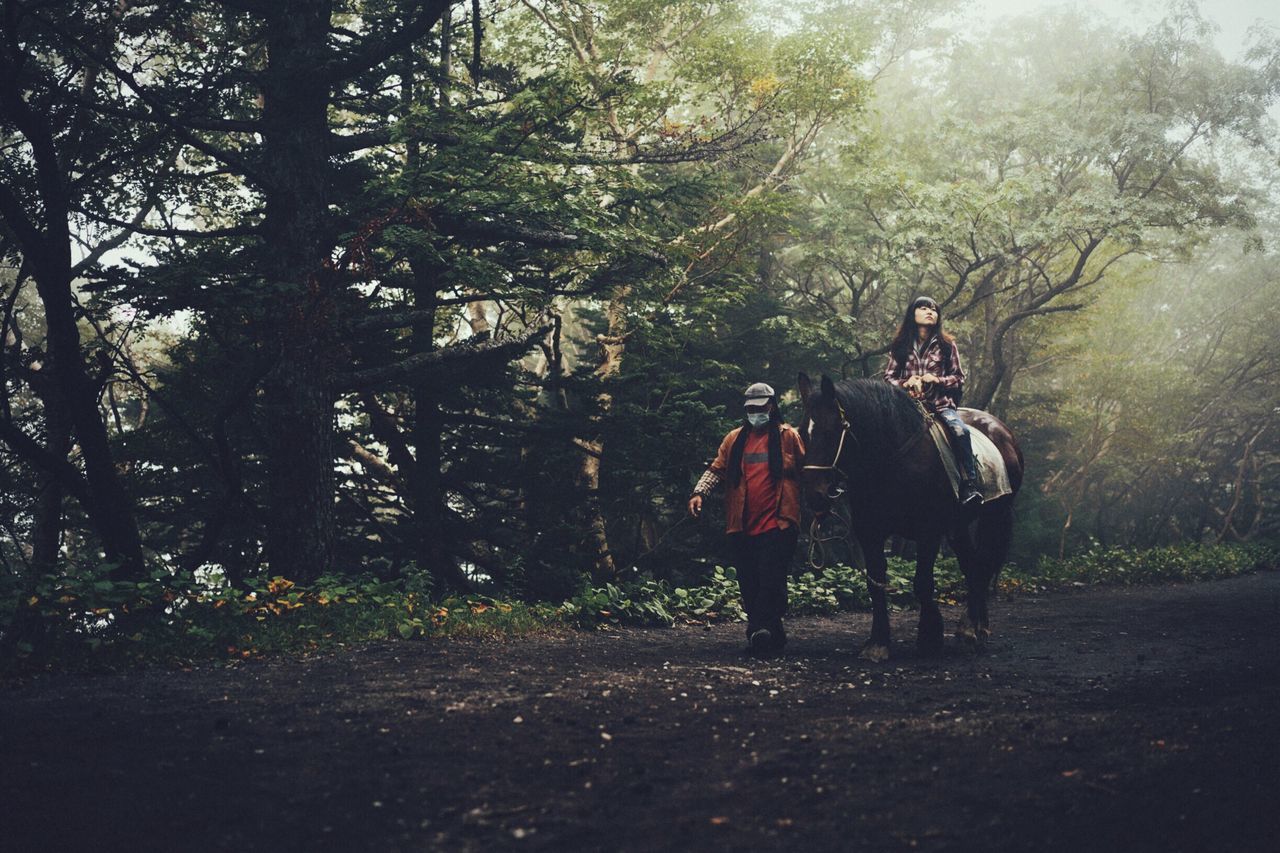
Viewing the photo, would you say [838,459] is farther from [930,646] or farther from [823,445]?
[930,646]

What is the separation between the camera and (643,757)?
418cm

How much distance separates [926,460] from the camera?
7895mm

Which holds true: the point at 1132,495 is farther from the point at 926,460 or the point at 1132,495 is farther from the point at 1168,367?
the point at 926,460

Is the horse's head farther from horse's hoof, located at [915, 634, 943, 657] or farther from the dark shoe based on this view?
horse's hoof, located at [915, 634, 943, 657]

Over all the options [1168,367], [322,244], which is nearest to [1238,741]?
[322,244]

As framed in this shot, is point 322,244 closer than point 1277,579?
Yes

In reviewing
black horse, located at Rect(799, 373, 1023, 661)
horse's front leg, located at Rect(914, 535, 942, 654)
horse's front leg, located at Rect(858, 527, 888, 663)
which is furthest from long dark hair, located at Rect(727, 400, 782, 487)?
horse's front leg, located at Rect(914, 535, 942, 654)

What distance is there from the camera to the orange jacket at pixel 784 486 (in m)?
7.96

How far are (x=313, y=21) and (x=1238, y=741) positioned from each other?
430 inches

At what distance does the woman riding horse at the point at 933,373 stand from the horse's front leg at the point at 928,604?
0.54 m

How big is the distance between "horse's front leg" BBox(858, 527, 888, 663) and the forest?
4656 mm

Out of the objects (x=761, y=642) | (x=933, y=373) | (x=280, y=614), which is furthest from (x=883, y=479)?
(x=280, y=614)

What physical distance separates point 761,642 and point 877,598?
1.04 m

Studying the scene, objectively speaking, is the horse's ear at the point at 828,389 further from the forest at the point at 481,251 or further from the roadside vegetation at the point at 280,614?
the forest at the point at 481,251
